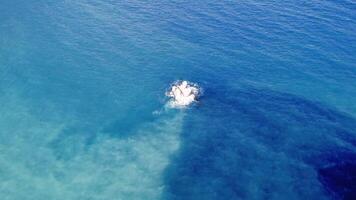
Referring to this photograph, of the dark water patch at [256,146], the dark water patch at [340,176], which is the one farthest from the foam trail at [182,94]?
the dark water patch at [340,176]

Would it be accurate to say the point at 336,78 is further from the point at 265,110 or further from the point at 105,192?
the point at 105,192

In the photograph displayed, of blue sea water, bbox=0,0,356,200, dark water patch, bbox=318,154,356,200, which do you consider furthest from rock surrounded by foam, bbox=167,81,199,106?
dark water patch, bbox=318,154,356,200

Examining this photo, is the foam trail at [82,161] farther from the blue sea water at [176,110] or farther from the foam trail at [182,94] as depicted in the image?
the foam trail at [182,94]

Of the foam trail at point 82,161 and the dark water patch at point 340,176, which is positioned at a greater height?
the dark water patch at point 340,176

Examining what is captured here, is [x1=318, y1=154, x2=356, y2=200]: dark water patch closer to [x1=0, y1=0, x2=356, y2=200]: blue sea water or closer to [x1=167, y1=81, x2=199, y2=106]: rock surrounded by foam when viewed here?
[x1=0, y1=0, x2=356, y2=200]: blue sea water

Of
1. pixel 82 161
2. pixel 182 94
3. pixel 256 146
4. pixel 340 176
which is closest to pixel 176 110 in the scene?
pixel 182 94

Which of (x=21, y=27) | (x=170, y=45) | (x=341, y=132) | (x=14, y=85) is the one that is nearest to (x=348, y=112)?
(x=341, y=132)
